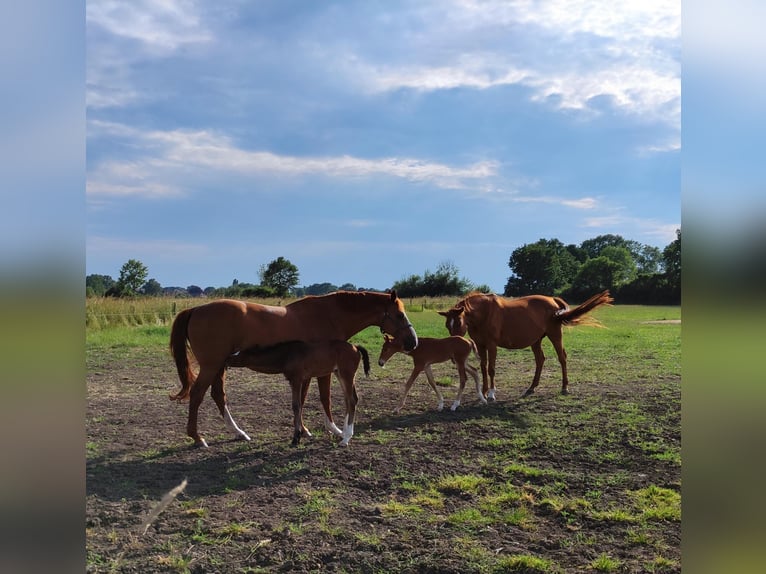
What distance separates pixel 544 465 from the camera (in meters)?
5.54

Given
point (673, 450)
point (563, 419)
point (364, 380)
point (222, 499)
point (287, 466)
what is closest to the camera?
point (222, 499)

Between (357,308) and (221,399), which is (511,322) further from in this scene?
(221,399)

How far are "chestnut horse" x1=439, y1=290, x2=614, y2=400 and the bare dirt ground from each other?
1.05 meters

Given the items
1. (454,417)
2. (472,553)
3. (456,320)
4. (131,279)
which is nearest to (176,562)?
(472,553)

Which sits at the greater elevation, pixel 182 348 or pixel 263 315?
pixel 263 315

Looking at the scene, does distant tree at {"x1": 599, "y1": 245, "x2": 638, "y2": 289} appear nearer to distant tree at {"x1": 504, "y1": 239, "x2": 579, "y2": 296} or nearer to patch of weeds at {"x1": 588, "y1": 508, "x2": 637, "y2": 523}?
distant tree at {"x1": 504, "y1": 239, "x2": 579, "y2": 296}

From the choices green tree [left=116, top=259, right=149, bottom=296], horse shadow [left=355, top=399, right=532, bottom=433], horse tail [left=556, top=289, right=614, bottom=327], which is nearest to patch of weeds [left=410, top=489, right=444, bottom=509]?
horse shadow [left=355, top=399, right=532, bottom=433]

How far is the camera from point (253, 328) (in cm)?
653

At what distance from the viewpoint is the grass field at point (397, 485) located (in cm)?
353

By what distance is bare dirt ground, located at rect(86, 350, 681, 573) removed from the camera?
3.52 m

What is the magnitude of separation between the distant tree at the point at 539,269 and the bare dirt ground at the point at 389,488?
2991cm
